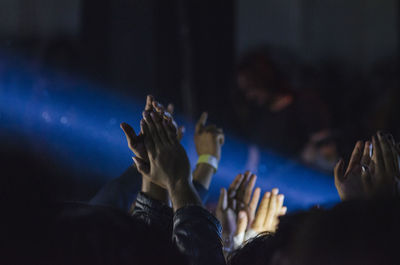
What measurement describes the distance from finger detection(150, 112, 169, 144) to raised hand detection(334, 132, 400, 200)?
0.39 metres

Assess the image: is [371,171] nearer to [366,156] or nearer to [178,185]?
[366,156]

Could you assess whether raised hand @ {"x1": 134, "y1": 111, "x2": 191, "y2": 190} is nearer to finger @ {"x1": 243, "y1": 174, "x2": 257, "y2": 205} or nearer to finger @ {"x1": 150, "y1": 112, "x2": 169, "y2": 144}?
finger @ {"x1": 150, "y1": 112, "x2": 169, "y2": 144}

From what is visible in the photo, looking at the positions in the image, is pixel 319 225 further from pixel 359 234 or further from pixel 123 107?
pixel 123 107

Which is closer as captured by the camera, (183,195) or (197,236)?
(197,236)

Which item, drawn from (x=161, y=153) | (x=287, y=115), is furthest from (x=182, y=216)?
(x=287, y=115)

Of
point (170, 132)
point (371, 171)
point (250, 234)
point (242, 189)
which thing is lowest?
point (250, 234)

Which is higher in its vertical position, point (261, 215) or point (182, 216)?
point (182, 216)

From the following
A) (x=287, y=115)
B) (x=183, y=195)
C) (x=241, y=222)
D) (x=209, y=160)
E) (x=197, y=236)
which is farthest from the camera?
(x=287, y=115)

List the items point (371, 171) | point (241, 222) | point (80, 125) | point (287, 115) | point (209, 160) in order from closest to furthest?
point (371, 171)
point (241, 222)
point (209, 160)
point (80, 125)
point (287, 115)

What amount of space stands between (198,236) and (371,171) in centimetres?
45

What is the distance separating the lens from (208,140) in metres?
1.44

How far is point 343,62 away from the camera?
4.94 m

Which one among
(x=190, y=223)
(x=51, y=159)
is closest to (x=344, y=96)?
(x=51, y=159)

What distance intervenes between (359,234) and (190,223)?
13.9 inches
